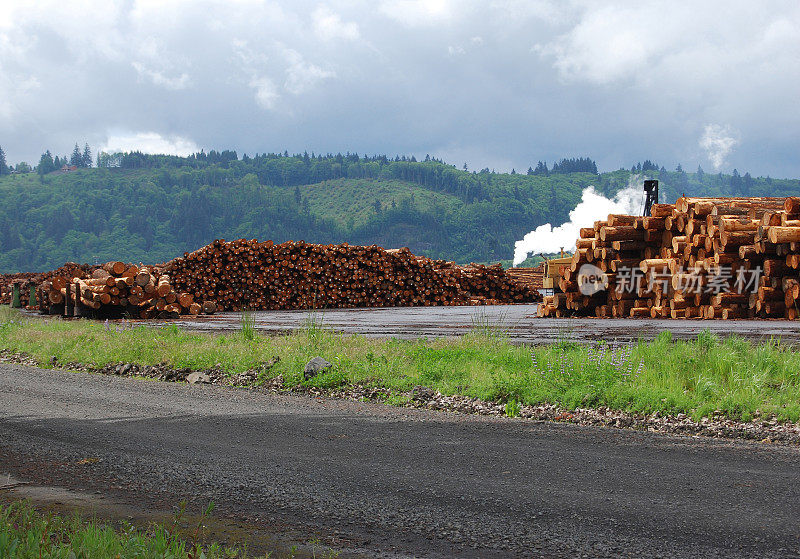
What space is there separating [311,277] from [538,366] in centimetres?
2019

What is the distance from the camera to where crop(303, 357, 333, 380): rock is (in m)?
9.95

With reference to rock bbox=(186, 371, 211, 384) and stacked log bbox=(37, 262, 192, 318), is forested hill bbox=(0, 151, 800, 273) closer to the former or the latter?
stacked log bbox=(37, 262, 192, 318)

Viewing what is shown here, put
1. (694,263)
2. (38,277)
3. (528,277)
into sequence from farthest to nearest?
(38,277) → (528,277) → (694,263)

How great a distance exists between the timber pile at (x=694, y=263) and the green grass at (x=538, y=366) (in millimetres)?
5889

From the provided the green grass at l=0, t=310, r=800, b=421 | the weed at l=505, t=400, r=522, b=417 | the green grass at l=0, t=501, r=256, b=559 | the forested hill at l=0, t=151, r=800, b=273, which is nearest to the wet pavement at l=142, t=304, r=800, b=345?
the green grass at l=0, t=310, r=800, b=421

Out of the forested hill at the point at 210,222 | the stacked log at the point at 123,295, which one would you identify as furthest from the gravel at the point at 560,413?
the forested hill at the point at 210,222

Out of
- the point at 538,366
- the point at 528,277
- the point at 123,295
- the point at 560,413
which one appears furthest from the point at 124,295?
the point at 528,277

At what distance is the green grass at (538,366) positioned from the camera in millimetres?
7559

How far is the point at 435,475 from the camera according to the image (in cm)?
522

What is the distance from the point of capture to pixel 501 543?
393 cm

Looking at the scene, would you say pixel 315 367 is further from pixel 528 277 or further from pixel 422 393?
pixel 528 277

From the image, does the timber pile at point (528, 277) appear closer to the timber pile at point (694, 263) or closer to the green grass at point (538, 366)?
the timber pile at point (694, 263)

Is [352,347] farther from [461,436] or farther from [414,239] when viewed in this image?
[414,239]

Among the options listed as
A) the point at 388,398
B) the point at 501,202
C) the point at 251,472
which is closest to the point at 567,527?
the point at 251,472
